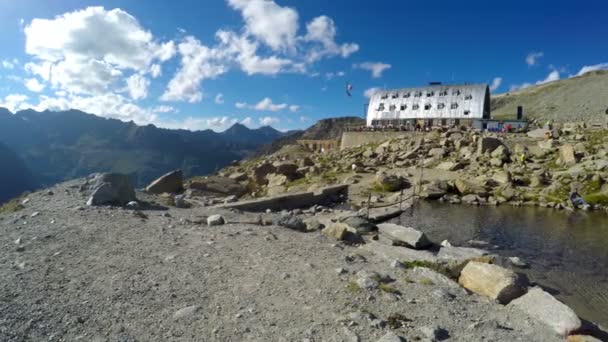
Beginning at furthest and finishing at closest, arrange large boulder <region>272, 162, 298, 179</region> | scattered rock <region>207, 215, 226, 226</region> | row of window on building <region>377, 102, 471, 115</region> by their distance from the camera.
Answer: row of window on building <region>377, 102, 471, 115</region> → large boulder <region>272, 162, 298, 179</region> → scattered rock <region>207, 215, 226, 226</region>

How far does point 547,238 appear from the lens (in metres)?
18.1

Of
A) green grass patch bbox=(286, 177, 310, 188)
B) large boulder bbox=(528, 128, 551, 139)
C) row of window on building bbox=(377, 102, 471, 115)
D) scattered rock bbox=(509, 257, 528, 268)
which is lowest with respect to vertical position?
scattered rock bbox=(509, 257, 528, 268)

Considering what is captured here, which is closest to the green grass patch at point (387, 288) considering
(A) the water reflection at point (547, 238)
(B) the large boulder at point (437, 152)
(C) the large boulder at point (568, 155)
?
(A) the water reflection at point (547, 238)

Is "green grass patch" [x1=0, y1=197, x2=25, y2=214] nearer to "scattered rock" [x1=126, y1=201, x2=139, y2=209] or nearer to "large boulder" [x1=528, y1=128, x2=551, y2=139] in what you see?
"scattered rock" [x1=126, y1=201, x2=139, y2=209]

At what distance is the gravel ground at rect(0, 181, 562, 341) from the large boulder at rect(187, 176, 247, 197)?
14.7m

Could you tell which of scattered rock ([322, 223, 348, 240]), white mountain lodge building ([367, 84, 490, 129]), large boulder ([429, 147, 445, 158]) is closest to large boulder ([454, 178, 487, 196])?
large boulder ([429, 147, 445, 158])

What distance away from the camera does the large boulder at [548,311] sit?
748cm

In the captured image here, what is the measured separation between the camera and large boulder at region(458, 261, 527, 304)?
8914 millimetres

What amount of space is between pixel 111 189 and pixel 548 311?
1673 cm

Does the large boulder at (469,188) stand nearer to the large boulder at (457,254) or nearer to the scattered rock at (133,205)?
the large boulder at (457,254)

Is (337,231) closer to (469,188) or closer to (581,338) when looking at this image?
(581,338)

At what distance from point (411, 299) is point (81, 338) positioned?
6.51m

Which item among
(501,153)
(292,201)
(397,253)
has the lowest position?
(292,201)

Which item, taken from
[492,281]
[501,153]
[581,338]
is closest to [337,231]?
[492,281]
